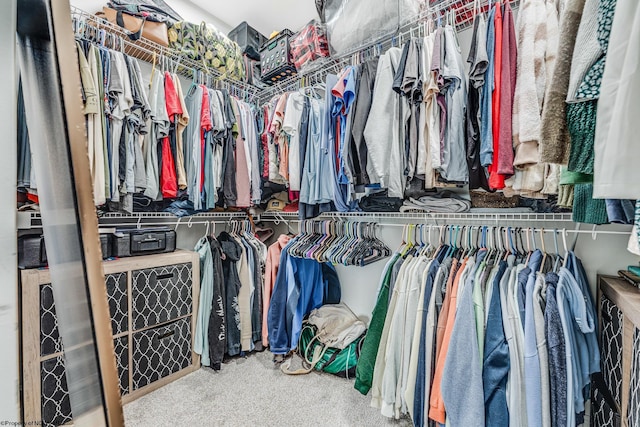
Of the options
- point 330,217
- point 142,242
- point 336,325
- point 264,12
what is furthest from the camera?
point 264,12

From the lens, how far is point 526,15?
3.55ft

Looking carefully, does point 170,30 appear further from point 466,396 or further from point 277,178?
point 466,396

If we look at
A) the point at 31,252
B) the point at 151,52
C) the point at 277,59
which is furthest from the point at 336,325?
the point at 151,52

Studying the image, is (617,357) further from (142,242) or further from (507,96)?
(142,242)

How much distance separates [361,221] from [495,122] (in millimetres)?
1084

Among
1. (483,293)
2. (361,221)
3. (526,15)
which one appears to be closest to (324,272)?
(361,221)

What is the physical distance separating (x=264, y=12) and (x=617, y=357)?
3.26m

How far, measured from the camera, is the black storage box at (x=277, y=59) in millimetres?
2242

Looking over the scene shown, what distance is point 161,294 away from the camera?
177 cm

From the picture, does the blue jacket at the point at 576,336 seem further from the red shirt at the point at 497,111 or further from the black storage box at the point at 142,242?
the black storage box at the point at 142,242

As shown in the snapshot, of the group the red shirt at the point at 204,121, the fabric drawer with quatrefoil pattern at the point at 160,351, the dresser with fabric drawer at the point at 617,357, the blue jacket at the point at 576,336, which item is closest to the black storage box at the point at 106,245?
the fabric drawer with quatrefoil pattern at the point at 160,351

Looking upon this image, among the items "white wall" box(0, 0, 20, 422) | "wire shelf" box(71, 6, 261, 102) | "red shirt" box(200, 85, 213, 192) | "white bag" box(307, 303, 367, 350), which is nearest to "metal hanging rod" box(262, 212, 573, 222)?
"white bag" box(307, 303, 367, 350)

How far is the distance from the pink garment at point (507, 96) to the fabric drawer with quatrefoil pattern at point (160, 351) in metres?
2.04

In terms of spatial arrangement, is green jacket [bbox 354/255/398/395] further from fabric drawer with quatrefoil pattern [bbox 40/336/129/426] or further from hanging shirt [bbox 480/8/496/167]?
fabric drawer with quatrefoil pattern [bbox 40/336/129/426]
